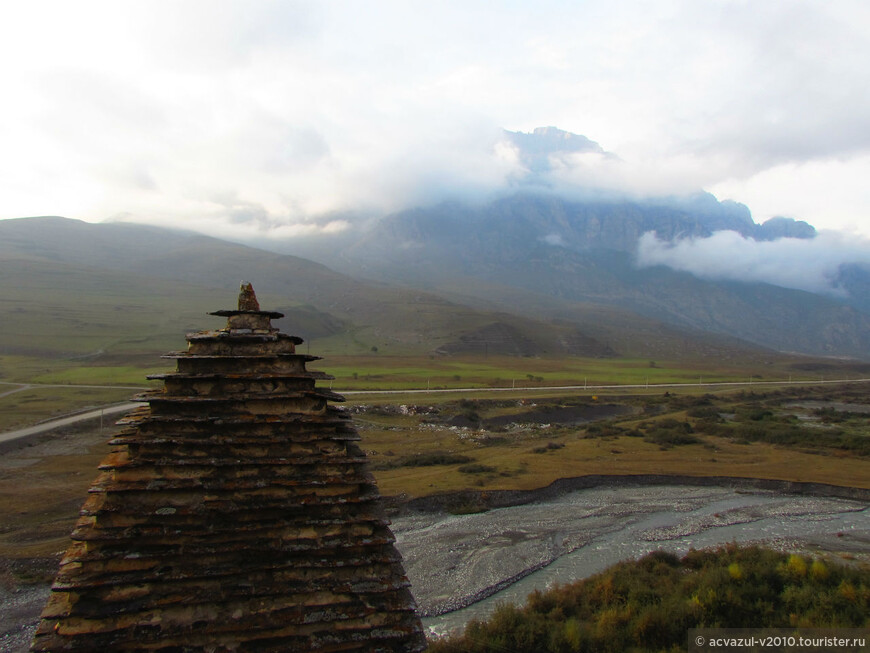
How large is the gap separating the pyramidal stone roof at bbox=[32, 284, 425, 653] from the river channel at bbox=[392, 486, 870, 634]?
13.2 meters

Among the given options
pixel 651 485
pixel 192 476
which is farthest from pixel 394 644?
pixel 651 485

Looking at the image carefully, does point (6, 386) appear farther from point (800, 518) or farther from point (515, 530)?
point (800, 518)

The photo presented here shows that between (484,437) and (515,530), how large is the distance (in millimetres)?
24247

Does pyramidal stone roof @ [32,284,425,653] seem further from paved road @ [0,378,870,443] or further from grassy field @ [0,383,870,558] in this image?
→ paved road @ [0,378,870,443]

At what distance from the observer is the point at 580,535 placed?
86.5 ft

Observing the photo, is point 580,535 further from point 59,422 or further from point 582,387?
point 582,387

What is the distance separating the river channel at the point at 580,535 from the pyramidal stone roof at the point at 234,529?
13.2 meters

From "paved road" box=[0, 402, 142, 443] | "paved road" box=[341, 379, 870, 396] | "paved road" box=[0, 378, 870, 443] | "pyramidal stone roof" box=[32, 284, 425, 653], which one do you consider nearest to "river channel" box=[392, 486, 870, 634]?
"pyramidal stone roof" box=[32, 284, 425, 653]

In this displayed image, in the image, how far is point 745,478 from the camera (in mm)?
35750

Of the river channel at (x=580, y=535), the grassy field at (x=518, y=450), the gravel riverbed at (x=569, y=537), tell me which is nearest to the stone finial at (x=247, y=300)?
the river channel at (x=580, y=535)

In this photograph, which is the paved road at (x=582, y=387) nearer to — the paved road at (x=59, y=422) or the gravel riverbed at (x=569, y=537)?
the paved road at (x=59, y=422)

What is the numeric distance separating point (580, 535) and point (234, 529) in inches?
935

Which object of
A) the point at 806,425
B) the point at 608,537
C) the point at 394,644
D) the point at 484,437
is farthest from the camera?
the point at 806,425

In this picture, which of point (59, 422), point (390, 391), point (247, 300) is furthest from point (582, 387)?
point (247, 300)
